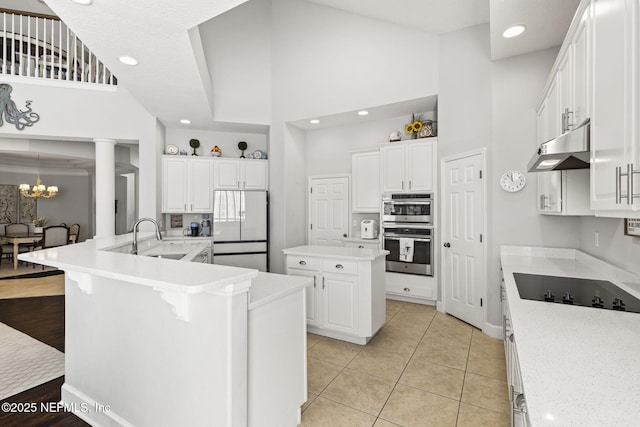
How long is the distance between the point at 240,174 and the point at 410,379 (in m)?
4.20

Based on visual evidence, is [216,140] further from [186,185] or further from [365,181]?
[365,181]

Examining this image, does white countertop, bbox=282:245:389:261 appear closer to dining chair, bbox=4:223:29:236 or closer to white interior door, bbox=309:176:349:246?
white interior door, bbox=309:176:349:246

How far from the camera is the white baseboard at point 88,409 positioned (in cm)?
190

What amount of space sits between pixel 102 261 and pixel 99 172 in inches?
154

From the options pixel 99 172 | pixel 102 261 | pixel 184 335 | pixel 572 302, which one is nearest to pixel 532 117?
pixel 572 302

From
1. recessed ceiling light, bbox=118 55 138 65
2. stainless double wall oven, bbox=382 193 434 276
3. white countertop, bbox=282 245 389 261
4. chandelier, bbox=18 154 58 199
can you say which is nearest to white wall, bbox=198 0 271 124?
recessed ceiling light, bbox=118 55 138 65

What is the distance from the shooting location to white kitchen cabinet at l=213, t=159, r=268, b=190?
17.9ft

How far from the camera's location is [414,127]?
4488 millimetres

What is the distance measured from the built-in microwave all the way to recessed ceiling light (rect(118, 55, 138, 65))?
3349 millimetres

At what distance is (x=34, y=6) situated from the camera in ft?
22.1

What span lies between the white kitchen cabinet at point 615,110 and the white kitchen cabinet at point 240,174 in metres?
4.79

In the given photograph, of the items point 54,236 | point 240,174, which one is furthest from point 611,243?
point 54,236

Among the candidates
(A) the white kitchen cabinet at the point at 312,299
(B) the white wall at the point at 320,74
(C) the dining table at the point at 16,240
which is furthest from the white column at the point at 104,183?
(C) the dining table at the point at 16,240

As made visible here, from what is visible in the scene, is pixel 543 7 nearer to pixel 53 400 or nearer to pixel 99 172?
pixel 53 400
